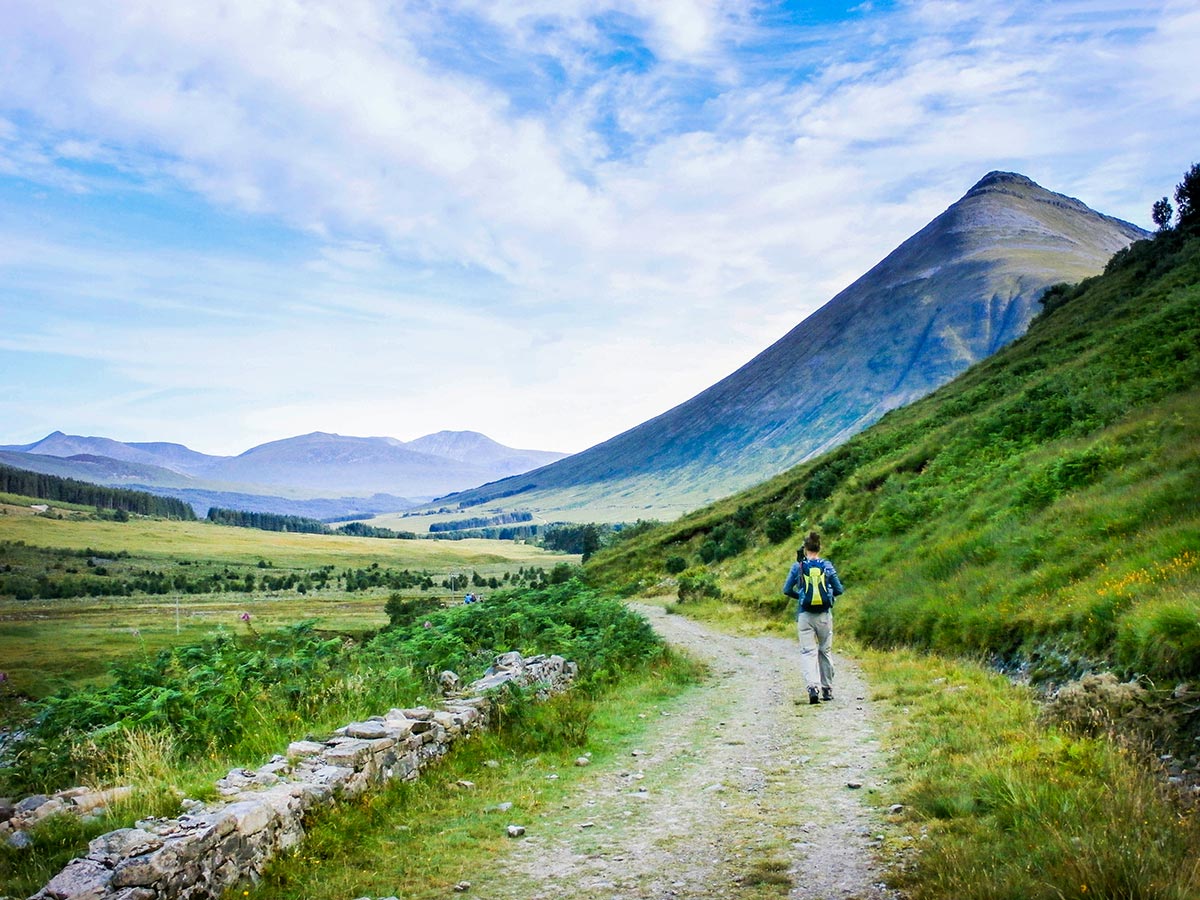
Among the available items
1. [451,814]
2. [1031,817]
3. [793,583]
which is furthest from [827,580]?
[451,814]

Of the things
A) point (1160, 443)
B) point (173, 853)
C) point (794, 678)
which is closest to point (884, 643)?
point (794, 678)

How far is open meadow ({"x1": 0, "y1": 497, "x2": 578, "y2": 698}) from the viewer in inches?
1021

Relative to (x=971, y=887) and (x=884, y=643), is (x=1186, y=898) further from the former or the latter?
(x=884, y=643)

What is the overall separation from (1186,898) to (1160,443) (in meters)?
15.5

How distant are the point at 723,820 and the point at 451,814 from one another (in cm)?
303

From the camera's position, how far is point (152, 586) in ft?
232

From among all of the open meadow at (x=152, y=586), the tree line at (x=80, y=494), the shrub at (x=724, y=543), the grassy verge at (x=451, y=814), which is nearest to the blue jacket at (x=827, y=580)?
the grassy verge at (x=451, y=814)

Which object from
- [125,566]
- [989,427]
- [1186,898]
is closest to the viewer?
[1186,898]

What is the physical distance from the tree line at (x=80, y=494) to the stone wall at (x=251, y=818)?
127331 millimetres

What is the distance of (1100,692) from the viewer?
826cm

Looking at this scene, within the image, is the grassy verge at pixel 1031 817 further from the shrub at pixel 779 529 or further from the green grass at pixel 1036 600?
the shrub at pixel 779 529

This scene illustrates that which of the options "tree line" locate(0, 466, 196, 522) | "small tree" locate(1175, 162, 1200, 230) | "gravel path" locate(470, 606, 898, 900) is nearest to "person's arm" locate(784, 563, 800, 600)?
"gravel path" locate(470, 606, 898, 900)

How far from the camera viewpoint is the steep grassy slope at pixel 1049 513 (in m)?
10.7

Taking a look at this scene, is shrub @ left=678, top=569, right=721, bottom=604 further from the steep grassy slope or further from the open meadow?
the open meadow
